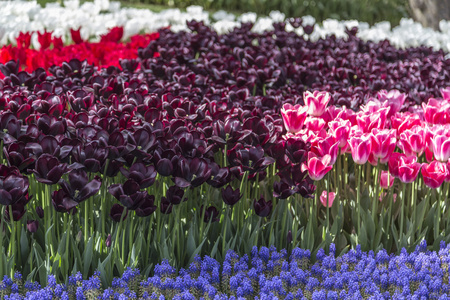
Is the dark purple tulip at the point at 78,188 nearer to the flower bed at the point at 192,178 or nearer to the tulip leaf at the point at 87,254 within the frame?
the flower bed at the point at 192,178

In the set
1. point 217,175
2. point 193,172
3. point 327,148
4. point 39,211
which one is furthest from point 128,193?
point 327,148

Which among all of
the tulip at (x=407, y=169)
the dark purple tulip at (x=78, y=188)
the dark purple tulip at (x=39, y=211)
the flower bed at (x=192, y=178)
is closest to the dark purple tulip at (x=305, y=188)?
the flower bed at (x=192, y=178)

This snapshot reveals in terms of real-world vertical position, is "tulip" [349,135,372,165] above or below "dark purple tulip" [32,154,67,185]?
above

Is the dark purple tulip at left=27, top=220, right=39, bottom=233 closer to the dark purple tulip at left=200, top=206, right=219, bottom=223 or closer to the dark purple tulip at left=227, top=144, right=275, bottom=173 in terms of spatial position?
→ the dark purple tulip at left=200, top=206, right=219, bottom=223

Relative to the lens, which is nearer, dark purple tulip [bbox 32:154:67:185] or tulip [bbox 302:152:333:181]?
dark purple tulip [bbox 32:154:67:185]

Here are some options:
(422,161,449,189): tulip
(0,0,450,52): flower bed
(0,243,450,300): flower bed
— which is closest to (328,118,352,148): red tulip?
(422,161,449,189): tulip

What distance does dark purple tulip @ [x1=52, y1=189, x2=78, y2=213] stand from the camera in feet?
7.42

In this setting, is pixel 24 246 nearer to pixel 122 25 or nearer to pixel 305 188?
pixel 305 188

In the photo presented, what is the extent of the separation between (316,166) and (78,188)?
1118 millimetres

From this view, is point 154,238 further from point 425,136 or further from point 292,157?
point 425,136

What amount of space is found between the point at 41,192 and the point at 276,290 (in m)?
1.33

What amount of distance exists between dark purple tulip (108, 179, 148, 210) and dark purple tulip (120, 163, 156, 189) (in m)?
0.05

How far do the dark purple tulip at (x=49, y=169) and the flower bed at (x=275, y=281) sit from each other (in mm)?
395

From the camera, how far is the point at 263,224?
2883 millimetres
